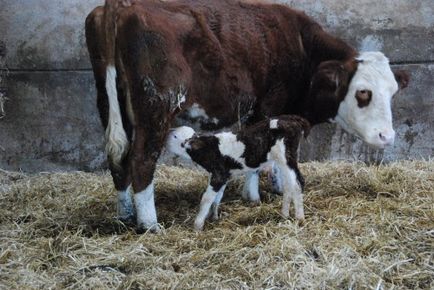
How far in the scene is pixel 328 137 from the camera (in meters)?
7.21

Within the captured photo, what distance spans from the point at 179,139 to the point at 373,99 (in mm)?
1695

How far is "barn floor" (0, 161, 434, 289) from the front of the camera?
3.94 meters

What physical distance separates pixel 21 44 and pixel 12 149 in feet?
3.74

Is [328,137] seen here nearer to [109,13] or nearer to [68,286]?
[109,13]

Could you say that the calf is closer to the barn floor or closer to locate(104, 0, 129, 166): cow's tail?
the barn floor

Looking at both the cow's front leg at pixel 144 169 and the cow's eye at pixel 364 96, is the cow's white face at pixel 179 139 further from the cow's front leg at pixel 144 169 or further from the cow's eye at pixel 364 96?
the cow's eye at pixel 364 96

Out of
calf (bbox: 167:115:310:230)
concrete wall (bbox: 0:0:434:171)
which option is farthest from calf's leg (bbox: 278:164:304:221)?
concrete wall (bbox: 0:0:434:171)

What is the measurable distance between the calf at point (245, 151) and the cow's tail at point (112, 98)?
14.6 inches

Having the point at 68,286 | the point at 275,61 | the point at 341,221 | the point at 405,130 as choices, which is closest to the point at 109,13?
the point at 275,61

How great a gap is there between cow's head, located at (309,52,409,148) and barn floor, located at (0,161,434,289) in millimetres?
598

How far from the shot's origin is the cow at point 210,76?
186 inches

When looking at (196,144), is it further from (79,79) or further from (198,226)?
(79,79)

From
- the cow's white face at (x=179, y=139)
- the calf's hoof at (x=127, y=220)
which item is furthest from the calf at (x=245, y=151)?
the calf's hoof at (x=127, y=220)

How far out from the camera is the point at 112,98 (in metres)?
4.86
